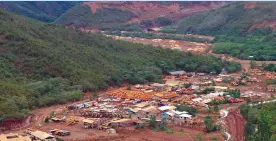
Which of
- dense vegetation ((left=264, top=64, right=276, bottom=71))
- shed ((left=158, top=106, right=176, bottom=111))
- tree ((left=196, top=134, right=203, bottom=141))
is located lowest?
tree ((left=196, top=134, right=203, bottom=141))

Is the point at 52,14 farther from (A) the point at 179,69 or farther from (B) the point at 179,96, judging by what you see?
(B) the point at 179,96

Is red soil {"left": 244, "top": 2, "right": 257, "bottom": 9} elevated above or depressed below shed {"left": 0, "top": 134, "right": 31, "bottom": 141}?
above

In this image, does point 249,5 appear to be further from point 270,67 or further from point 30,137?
point 30,137

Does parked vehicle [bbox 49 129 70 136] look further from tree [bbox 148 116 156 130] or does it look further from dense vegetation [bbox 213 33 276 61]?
dense vegetation [bbox 213 33 276 61]

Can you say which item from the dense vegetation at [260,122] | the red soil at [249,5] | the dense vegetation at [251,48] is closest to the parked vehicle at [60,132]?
the dense vegetation at [260,122]

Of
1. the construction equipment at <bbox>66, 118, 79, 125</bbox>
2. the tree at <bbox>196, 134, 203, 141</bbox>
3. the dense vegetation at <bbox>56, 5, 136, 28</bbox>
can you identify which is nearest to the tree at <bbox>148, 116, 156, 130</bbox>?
the tree at <bbox>196, 134, 203, 141</bbox>

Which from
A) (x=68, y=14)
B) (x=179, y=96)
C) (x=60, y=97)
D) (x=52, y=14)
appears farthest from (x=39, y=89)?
(x=52, y=14)
